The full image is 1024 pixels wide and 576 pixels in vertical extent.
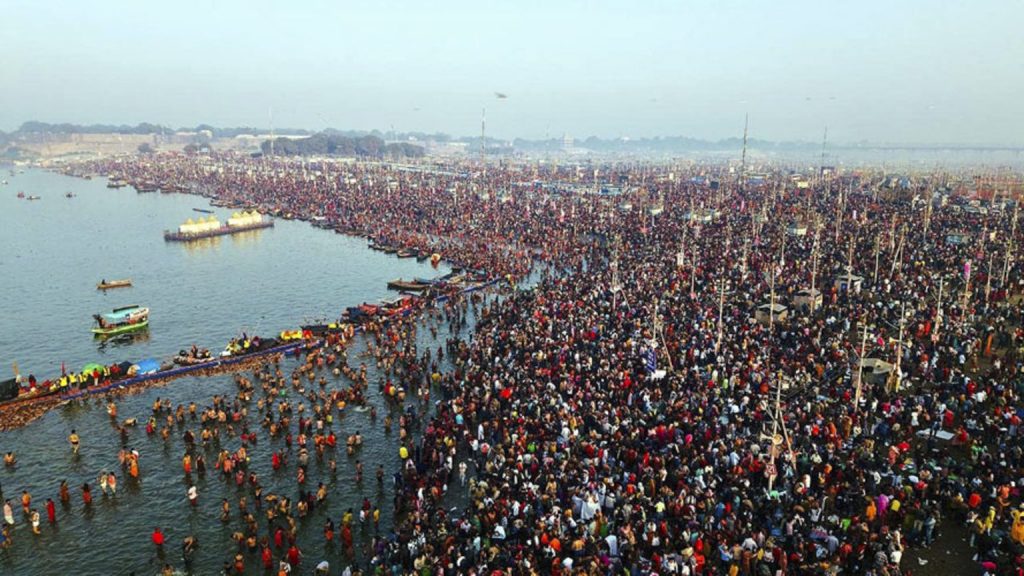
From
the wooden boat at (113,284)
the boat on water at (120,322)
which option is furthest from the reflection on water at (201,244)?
the boat on water at (120,322)

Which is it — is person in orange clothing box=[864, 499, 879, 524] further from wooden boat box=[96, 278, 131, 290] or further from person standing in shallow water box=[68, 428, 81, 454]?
wooden boat box=[96, 278, 131, 290]

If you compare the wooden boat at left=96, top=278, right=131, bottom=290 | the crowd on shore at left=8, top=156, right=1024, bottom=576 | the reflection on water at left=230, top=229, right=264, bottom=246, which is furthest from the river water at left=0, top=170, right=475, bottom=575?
the crowd on shore at left=8, top=156, right=1024, bottom=576

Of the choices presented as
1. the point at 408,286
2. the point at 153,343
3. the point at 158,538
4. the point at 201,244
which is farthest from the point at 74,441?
the point at 201,244

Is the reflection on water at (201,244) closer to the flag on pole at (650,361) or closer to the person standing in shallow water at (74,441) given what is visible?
the person standing in shallow water at (74,441)

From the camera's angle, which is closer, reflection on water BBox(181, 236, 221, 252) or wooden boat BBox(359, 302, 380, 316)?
wooden boat BBox(359, 302, 380, 316)

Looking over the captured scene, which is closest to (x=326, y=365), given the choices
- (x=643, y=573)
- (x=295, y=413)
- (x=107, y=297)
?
(x=295, y=413)

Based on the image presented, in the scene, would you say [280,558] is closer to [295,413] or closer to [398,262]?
[295,413]
